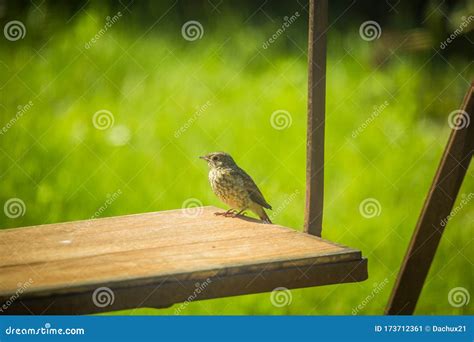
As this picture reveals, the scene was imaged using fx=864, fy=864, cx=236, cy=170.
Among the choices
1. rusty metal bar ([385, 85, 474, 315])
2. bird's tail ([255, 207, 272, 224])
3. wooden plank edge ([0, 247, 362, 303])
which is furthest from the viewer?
bird's tail ([255, 207, 272, 224])

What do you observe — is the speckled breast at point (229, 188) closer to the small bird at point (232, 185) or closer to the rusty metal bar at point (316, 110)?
the small bird at point (232, 185)

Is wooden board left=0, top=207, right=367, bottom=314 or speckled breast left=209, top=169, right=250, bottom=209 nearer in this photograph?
wooden board left=0, top=207, right=367, bottom=314

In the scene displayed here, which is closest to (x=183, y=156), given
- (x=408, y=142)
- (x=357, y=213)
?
(x=357, y=213)

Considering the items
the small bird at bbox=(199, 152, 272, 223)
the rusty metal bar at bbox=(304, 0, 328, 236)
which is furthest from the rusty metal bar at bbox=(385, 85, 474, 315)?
the small bird at bbox=(199, 152, 272, 223)

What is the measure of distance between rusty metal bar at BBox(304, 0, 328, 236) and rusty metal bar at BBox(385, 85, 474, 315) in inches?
13.6

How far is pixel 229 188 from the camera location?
3.77 meters

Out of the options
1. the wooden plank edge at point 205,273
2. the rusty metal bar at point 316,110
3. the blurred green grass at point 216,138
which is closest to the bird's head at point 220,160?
the blurred green grass at point 216,138

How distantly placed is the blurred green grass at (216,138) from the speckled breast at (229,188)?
0.35 metres

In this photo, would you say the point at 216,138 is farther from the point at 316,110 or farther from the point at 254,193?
the point at 316,110

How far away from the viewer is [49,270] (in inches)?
97.4

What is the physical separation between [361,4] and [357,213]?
1.24m

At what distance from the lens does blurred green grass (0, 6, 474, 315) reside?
4074 mm

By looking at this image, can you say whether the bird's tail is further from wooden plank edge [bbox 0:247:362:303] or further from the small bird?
wooden plank edge [bbox 0:247:362:303]

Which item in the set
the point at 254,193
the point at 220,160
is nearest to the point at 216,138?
the point at 220,160
